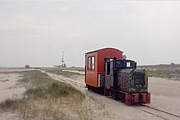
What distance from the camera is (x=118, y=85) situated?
1427cm

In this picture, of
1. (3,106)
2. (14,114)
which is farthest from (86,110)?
(3,106)

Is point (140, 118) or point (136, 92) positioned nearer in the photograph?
point (140, 118)

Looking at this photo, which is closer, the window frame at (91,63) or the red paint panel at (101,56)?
the red paint panel at (101,56)

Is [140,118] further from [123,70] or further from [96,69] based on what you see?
[96,69]

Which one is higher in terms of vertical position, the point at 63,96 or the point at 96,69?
the point at 96,69

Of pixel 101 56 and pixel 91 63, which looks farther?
pixel 91 63

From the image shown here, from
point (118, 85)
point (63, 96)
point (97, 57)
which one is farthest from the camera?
point (97, 57)

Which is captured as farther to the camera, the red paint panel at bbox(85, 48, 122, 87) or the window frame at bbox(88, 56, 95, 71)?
the window frame at bbox(88, 56, 95, 71)

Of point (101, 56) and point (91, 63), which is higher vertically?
point (101, 56)

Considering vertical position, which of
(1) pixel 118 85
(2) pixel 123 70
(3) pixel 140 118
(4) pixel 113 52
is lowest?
(3) pixel 140 118

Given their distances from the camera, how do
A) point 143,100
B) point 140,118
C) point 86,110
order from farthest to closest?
point 143,100
point 86,110
point 140,118

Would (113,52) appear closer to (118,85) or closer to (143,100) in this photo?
(118,85)

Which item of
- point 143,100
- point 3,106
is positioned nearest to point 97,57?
point 143,100

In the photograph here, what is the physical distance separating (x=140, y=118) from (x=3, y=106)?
24.3 ft
